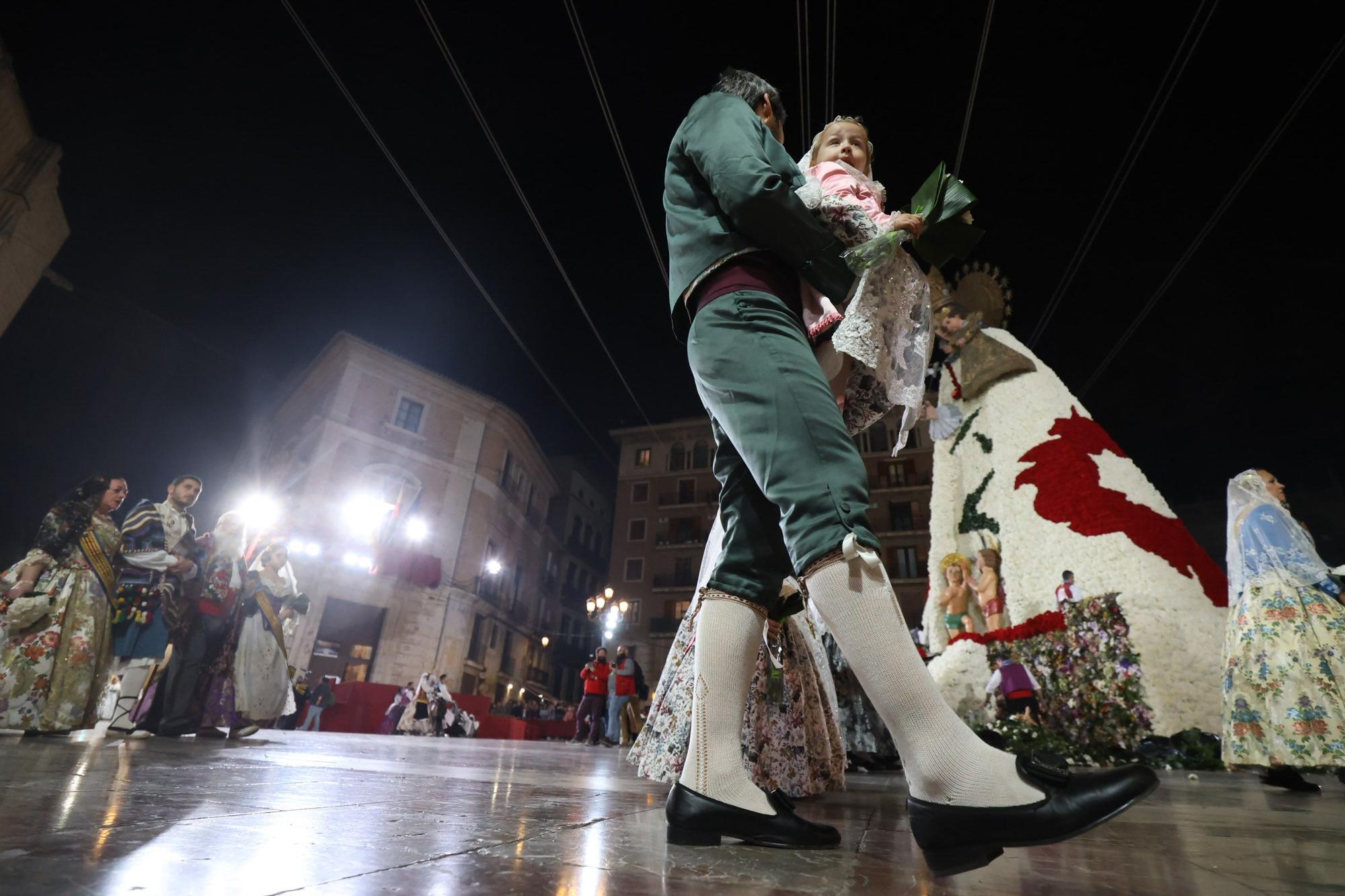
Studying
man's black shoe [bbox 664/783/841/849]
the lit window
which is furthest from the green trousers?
the lit window

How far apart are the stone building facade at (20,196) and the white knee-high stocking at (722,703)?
54.6ft

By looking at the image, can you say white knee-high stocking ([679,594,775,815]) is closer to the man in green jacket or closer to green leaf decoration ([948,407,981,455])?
the man in green jacket

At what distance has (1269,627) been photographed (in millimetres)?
3590

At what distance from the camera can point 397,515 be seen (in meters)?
24.9

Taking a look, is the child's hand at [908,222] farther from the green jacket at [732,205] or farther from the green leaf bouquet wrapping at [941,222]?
the green jacket at [732,205]

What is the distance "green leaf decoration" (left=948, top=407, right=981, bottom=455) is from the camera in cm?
718

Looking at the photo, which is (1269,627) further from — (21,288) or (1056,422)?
(21,288)

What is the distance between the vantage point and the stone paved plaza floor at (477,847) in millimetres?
716

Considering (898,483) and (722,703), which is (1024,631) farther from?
(898,483)

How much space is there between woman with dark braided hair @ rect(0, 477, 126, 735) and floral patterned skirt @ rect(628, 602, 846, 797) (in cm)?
409

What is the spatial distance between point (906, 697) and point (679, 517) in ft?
106

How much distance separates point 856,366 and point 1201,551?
Answer: 5872mm

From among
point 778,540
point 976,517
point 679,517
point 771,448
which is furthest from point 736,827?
point 679,517

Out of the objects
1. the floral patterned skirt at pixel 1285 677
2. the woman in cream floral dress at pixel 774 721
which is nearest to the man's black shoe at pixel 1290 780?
the floral patterned skirt at pixel 1285 677
